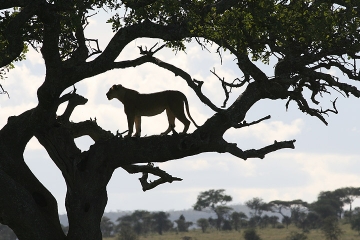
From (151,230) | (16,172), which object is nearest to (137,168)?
(16,172)

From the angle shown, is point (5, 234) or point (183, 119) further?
point (5, 234)

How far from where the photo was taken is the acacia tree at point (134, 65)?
12312 mm

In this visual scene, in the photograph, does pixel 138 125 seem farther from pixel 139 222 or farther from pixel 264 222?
pixel 139 222

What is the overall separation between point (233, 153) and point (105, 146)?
2.20 m

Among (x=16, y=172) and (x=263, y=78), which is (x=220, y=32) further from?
(x=16, y=172)

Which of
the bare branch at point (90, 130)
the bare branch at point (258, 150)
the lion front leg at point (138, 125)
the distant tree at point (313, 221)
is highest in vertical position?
the distant tree at point (313, 221)

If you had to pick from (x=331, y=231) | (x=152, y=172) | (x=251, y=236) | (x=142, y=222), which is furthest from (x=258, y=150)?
(x=142, y=222)

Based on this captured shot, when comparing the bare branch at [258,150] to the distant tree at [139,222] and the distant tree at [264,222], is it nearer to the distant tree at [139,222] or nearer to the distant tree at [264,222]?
the distant tree at [139,222]

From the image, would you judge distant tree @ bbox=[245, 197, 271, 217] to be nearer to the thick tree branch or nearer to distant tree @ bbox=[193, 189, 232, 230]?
distant tree @ bbox=[193, 189, 232, 230]

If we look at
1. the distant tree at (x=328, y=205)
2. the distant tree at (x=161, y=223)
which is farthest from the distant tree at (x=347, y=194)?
the distant tree at (x=161, y=223)

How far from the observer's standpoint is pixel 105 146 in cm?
1291

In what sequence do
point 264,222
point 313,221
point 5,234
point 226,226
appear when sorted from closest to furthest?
1. point 5,234
2. point 313,221
3. point 226,226
4. point 264,222

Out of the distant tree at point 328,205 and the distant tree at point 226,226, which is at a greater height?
the distant tree at point 328,205

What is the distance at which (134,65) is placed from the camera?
506 inches
